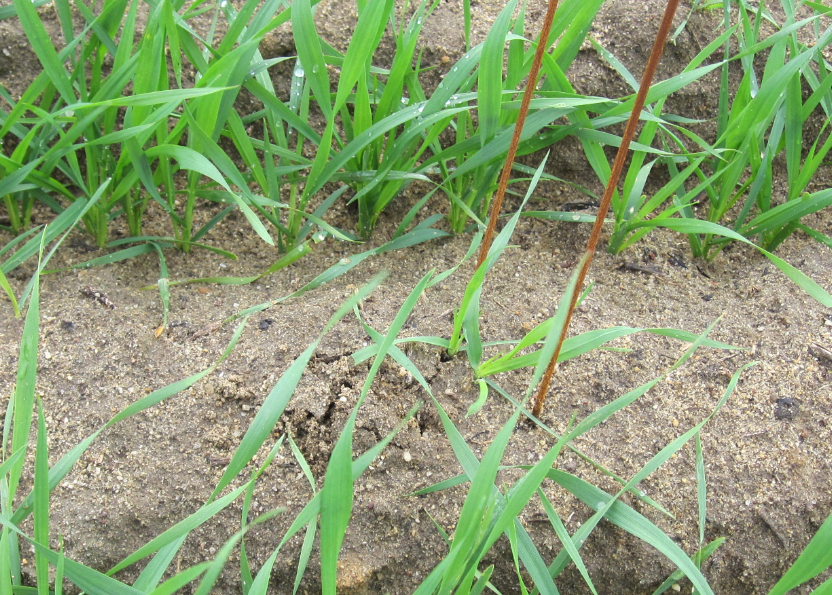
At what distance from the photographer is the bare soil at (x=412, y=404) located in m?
0.89

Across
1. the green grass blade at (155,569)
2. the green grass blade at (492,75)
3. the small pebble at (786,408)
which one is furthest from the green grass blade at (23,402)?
the small pebble at (786,408)

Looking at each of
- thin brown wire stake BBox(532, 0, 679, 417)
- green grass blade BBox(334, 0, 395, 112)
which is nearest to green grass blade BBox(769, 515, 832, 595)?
thin brown wire stake BBox(532, 0, 679, 417)

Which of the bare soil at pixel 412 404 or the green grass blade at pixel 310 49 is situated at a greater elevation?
the green grass blade at pixel 310 49

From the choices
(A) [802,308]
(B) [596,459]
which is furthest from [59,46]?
(A) [802,308]

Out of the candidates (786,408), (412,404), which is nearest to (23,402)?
(412,404)

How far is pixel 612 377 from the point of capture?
105 centimetres

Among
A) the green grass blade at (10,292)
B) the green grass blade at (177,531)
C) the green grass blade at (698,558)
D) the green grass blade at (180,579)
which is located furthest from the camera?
the green grass blade at (10,292)

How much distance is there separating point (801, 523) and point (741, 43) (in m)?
0.90

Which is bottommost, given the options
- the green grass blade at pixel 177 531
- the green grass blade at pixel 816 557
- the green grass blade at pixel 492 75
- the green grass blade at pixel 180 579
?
the green grass blade at pixel 177 531

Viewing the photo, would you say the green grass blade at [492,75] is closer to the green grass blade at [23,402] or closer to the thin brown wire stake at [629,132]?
the thin brown wire stake at [629,132]

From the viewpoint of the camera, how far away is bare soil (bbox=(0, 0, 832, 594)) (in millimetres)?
890

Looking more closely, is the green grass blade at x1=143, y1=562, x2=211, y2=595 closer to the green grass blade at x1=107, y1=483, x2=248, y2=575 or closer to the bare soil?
the green grass blade at x1=107, y1=483, x2=248, y2=575

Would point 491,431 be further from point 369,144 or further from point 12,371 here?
point 12,371

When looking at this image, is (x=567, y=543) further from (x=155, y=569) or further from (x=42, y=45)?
(x=42, y=45)
